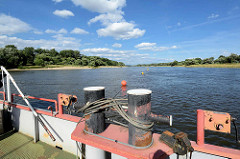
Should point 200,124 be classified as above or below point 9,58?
below

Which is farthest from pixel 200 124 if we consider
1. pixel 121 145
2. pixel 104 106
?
pixel 104 106

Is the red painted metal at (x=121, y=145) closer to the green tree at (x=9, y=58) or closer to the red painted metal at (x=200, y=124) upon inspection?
the red painted metal at (x=200, y=124)

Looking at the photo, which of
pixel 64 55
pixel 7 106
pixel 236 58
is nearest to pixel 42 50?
pixel 64 55

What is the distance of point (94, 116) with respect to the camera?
1.93 m

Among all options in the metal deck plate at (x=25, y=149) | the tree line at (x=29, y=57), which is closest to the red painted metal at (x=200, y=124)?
the metal deck plate at (x=25, y=149)

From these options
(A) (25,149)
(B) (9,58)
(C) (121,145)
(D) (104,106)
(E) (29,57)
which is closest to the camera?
(C) (121,145)

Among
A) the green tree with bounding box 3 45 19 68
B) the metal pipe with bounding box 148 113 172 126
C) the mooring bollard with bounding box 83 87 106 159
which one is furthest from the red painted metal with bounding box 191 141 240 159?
the green tree with bounding box 3 45 19 68

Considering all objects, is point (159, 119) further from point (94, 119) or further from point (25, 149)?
point (25, 149)

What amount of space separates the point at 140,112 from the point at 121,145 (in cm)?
53

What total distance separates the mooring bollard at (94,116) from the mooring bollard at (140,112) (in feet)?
1.75

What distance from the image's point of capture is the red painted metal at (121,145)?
158 cm

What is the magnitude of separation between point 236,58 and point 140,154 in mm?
115654

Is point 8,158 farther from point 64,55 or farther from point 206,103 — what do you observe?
point 64,55

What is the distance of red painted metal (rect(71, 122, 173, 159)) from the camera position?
158cm
